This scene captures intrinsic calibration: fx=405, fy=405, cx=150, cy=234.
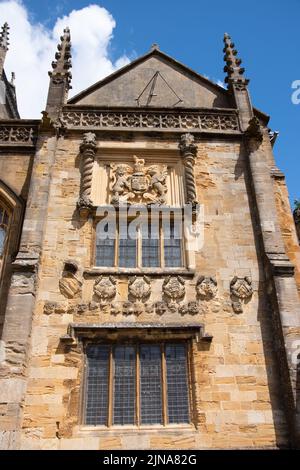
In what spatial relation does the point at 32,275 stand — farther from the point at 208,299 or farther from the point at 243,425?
the point at 243,425

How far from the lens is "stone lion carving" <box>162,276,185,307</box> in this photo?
28.9 feet

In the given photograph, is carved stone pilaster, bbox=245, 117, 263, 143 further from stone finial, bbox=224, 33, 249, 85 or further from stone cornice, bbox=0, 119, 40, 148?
stone cornice, bbox=0, 119, 40, 148

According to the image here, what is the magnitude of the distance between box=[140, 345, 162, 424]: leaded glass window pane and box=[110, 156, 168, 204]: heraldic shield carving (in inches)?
152

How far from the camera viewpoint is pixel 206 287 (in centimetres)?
892

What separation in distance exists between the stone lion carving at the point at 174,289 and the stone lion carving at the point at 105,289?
44.2 inches

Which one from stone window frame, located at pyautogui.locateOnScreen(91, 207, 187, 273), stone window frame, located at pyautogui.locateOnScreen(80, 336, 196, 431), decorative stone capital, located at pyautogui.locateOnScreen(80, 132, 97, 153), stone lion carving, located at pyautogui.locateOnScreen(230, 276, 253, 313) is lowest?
stone window frame, located at pyautogui.locateOnScreen(80, 336, 196, 431)

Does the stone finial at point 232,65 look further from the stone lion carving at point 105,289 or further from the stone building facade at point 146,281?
the stone lion carving at point 105,289

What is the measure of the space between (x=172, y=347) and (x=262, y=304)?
85.6 inches

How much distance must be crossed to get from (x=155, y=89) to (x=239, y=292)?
7.88m

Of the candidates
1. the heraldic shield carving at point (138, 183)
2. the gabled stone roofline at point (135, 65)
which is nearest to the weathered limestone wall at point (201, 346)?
the heraldic shield carving at point (138, 183)

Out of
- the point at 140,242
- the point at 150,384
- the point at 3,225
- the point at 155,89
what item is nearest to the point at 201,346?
the point at 150,384


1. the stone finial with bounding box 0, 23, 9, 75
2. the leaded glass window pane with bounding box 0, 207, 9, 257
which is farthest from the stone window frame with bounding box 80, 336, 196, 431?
the stone finial with bounding box 0, 23, 9, 75

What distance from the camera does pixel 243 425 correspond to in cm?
753

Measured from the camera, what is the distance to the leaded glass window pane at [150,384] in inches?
306
